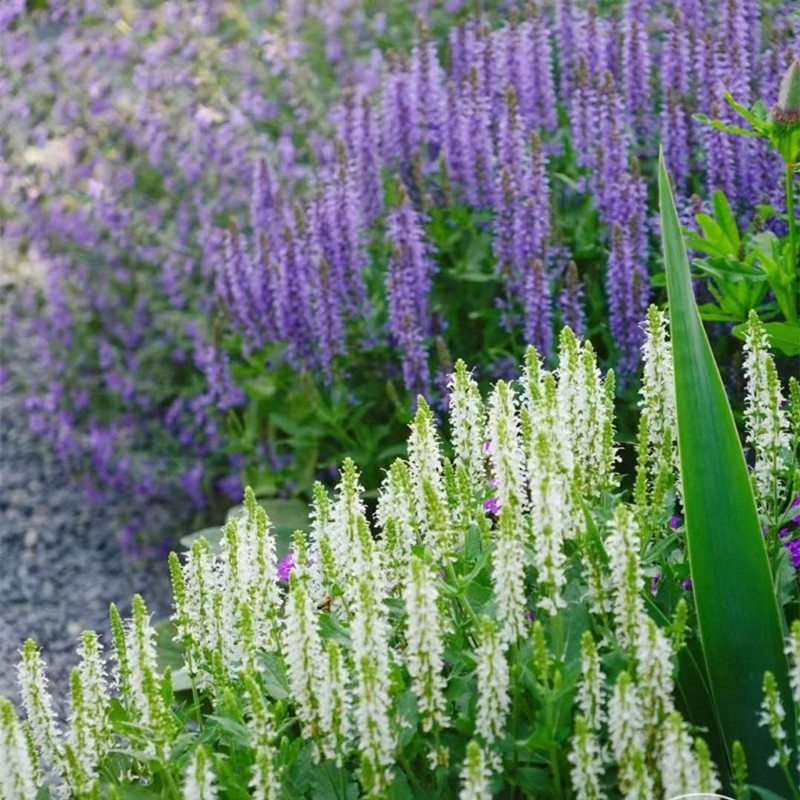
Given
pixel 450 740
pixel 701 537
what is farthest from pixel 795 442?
pixel 450 740

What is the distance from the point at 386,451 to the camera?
4043 mm

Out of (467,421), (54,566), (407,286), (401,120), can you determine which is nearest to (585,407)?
(467,421)

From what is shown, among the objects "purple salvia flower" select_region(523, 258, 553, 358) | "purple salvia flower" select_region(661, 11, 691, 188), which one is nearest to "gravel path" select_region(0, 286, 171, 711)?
"purple salvia flower" select_region(523, 258, 553, 358)

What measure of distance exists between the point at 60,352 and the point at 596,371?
12.4 feet

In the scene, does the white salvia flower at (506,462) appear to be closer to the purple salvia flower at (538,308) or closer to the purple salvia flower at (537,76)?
the purple salvia flower at (538,308)

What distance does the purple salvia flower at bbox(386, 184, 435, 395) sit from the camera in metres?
3.82

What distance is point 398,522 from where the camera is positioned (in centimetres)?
214

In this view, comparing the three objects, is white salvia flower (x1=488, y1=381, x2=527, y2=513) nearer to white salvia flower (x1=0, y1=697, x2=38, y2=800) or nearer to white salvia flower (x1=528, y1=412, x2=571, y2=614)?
white salvia flower (x1=528, y1=412, x2=571, y2=614)

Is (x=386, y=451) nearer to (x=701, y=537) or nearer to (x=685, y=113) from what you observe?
(x=685, y=113)

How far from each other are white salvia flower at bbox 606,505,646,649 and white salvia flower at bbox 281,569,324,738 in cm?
40

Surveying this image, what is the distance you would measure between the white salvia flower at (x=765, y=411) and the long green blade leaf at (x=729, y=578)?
114 millimetres

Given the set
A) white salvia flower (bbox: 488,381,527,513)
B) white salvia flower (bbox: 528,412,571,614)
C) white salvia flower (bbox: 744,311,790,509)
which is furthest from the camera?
white salvia flower (bbox: 744,311,790,509)

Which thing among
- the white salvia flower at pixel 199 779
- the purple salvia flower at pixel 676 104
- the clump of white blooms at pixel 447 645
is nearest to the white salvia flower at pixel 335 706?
the clump of white blooms at pixel 447 645

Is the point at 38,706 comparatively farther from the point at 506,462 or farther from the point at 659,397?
the point at 659,397
